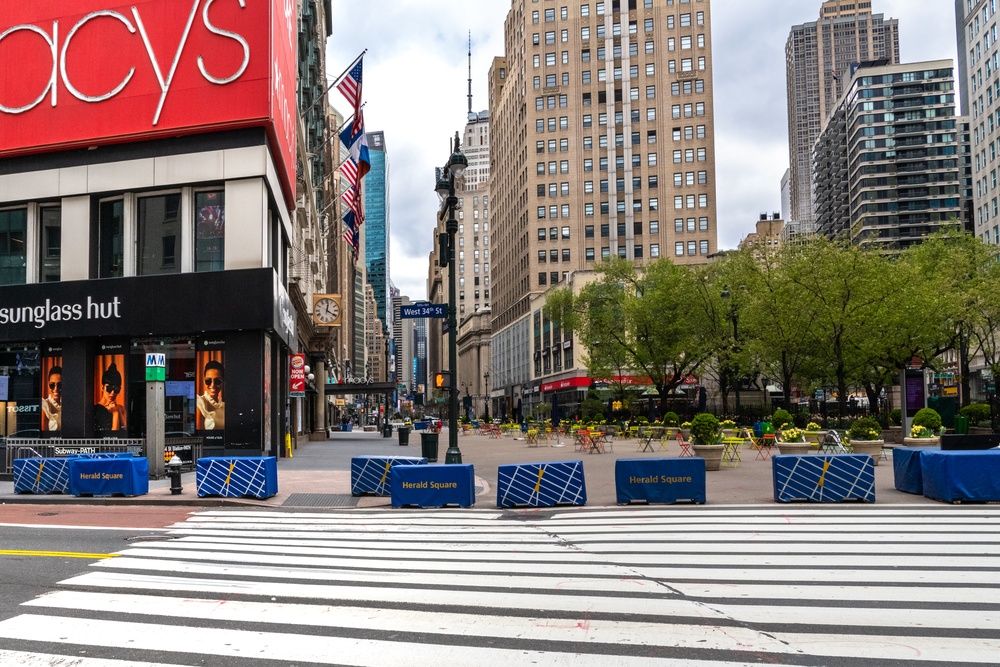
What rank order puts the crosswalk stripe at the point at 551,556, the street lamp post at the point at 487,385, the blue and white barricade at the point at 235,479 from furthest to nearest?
the street lamp post at the point at 487,385 → the blue and white barricade at the point at 235,479 → the crosswalk stripe at the point at 551,556

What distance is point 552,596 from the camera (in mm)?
8102

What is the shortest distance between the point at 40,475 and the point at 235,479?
5362 mm

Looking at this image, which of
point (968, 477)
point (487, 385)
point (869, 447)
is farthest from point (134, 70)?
point (487, 385)

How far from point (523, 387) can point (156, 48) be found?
86.0 metres

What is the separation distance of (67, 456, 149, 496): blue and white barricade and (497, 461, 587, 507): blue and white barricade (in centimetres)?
860

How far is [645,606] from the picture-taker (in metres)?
7.61

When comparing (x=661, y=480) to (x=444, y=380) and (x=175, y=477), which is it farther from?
(x=175, y=477)

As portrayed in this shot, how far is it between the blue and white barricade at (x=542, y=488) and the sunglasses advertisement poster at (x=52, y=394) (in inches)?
782

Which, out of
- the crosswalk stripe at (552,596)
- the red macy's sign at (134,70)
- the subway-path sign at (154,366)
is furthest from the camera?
the red macy's sign at (134,70)

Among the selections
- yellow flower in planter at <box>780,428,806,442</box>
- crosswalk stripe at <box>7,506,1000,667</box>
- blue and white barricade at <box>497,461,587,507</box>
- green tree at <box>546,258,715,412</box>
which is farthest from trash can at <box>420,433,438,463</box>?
green tree at <box>546,258,715,412</box>

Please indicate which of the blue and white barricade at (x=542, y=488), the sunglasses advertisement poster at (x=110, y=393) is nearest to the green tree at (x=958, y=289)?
the blue and white barricade at (x=542, y=488)

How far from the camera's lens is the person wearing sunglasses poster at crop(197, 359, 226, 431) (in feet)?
87.9

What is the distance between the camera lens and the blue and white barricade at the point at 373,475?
1808cm

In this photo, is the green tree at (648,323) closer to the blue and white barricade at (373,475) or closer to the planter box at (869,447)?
the planter box at (869,447)
